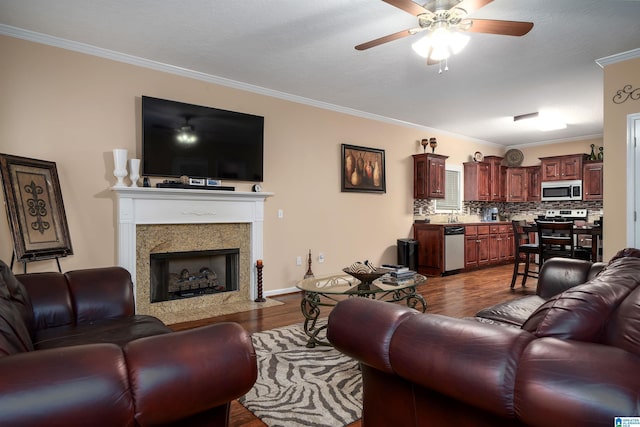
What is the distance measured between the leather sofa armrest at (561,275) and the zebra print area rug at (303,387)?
156 centimetres

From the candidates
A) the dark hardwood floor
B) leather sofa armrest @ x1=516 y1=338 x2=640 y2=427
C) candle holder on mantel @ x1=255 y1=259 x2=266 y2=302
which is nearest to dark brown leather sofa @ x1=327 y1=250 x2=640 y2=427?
leather sofa armrest @ x1=516 y1=338 x2=640 y2=427

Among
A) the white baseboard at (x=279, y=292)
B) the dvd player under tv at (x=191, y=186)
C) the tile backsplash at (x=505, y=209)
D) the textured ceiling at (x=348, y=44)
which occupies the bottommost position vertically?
the white baseboard at (x=279, y=292)

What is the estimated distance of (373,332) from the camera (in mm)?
1290

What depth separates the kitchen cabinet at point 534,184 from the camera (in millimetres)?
8148

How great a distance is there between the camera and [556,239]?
4.72m

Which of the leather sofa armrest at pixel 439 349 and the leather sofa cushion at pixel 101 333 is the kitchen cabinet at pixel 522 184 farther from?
the leather sofa cushion at pixel 101 333

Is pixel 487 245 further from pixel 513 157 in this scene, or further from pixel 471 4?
pixel 471 4

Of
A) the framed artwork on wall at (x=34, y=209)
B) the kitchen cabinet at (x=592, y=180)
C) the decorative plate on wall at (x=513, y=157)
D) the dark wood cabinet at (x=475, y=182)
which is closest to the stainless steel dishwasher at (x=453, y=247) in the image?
the dark wood cabinet at (x=475, y=182)

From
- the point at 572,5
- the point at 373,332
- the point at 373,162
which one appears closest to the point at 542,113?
the point at 373,162

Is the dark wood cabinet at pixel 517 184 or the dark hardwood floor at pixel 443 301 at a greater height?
the dark wood cabinet at pixel 517 184

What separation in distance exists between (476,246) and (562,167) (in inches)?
107

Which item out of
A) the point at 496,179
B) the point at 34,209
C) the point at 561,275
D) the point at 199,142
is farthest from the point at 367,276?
the point at 496,179

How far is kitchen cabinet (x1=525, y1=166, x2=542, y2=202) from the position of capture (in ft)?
26.7

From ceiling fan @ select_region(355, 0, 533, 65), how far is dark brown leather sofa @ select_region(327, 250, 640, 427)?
1.76m
